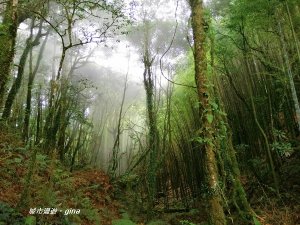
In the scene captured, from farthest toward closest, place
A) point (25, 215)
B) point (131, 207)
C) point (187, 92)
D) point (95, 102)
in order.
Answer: point (95, 102)
point (187, 92)
point (131, 207)
point (25, 215)

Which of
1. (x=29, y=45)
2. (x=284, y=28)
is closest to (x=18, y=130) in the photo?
(x=29, y=45)

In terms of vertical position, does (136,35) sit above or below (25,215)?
above

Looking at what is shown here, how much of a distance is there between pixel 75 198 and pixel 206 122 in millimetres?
3221

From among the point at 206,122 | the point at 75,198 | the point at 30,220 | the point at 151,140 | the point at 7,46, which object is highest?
the point at 7,46

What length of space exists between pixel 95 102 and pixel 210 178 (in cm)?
1148

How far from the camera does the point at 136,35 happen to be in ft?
43.9

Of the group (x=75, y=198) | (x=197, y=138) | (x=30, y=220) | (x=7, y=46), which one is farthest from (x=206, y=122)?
(x=7, y=46)

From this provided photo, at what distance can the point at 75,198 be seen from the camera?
5.88 metres

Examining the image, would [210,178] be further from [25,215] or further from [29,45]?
[29,45]

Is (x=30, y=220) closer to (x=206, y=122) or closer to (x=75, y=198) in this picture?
(x=75, y=198)

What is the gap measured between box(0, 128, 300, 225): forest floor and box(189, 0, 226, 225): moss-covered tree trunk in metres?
0.41

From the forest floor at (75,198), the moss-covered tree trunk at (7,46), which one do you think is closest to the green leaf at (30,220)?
the forest floor at (75,198)

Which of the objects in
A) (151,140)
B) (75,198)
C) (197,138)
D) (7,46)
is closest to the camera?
(197,138)

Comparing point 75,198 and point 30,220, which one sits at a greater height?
point 75,198
